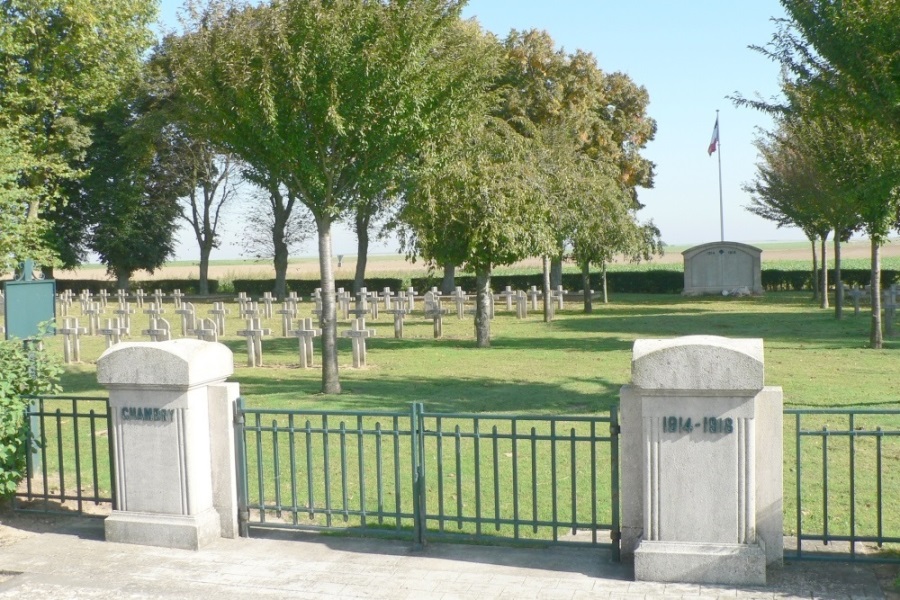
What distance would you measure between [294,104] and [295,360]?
776 cm

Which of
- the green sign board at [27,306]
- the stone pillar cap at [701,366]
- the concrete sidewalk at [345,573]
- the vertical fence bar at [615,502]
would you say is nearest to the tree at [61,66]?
the green sign board at [27,306]

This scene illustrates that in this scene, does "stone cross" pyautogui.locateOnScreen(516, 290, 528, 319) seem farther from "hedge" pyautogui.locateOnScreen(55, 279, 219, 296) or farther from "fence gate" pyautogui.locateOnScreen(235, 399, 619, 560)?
"hedge" pyautogui.locateOnScreen(55, 279, 219, 296)

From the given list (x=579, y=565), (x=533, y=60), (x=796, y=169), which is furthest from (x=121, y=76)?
(x=579, y=565)

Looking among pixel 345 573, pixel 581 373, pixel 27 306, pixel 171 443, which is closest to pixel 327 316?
pixel 581 373

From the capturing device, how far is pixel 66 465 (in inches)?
399

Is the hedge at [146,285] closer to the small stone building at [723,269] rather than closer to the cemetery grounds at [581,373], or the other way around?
the cemetery grounds at [581,373]

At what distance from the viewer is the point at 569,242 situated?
97.0 ft

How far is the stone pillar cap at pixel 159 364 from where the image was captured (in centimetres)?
674

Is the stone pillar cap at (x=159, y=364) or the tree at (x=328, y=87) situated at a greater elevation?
the tree at (x=328, y=87)

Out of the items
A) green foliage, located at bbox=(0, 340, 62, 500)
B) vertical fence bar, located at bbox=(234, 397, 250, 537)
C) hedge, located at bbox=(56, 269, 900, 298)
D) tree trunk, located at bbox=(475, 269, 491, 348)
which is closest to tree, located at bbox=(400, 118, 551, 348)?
tree trunk, located at bbox=(475, 269, 491, 348)

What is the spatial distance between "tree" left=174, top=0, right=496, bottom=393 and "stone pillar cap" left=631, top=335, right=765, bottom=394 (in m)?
8.81

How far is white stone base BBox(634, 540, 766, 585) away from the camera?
5.80 meters

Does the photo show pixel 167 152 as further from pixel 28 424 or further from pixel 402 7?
pixel 28 424

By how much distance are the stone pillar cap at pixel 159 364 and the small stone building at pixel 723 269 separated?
3529cm
